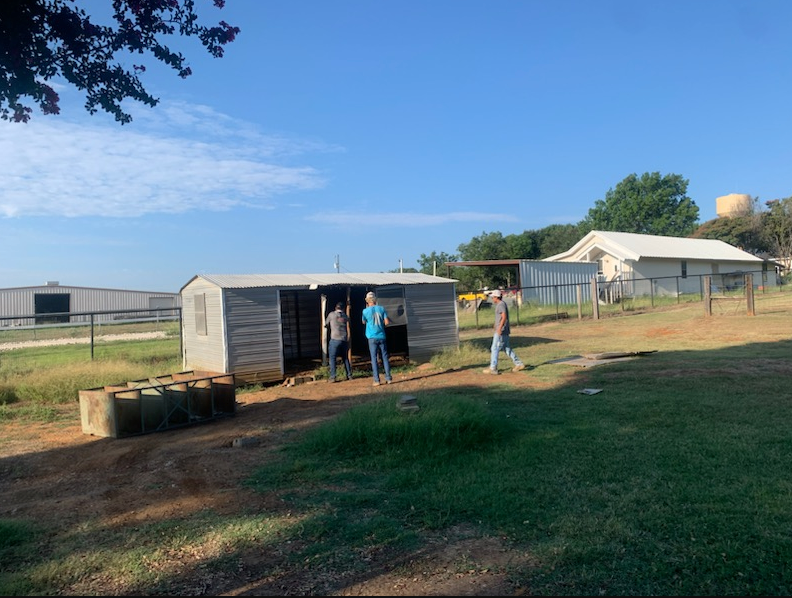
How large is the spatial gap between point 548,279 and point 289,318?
20.6 meters

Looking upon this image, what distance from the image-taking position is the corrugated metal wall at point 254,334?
12.1m

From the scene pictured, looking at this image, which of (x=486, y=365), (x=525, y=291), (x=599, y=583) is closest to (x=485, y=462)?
(x=599, y=583)

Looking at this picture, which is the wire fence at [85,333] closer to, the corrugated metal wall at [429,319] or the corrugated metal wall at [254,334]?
the corrugated metal wall at [254,334]

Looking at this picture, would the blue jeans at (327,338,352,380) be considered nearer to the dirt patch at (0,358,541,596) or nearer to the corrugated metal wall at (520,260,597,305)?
the dirt patch at (0,358,541,596)

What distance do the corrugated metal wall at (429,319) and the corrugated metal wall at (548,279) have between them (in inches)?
697

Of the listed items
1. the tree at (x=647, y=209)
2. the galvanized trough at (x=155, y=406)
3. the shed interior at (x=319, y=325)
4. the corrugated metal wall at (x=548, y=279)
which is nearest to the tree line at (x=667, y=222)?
the tree at (x=647, y=209)

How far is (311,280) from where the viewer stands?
1370cm

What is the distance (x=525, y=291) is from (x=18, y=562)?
101ft

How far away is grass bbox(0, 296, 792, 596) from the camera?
3605mm

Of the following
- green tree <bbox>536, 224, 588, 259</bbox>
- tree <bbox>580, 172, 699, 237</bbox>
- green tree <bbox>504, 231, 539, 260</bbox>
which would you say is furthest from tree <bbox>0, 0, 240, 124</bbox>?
tree <bbox>580, 172, 699, 237</bbox>

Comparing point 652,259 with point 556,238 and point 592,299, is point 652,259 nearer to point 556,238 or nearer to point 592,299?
point 592,299

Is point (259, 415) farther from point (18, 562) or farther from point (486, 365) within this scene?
point (486, 365)

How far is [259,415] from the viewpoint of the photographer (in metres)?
9.11

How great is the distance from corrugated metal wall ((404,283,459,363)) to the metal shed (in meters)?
0.02
